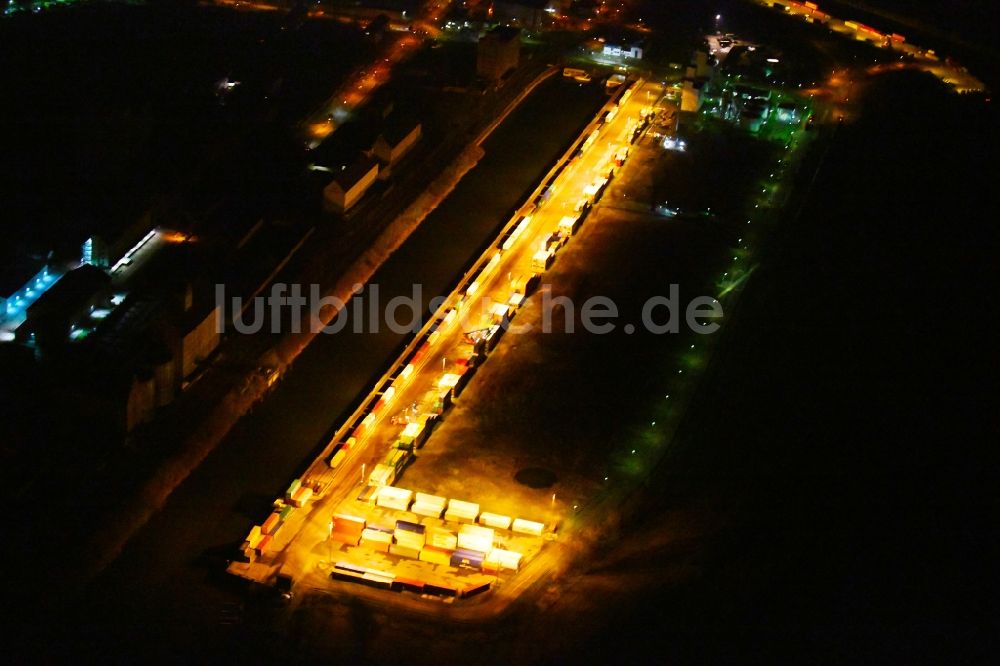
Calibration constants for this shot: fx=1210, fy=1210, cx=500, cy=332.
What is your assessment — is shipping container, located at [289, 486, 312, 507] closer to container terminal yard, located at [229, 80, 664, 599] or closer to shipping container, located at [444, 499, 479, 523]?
container terminal yard, located at [229, 80, 664, 599]

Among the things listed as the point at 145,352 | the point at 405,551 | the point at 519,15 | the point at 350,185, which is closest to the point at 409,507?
the point at 405,551

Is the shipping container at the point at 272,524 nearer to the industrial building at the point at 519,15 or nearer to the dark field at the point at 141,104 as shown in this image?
the dark field at the point at 141,104

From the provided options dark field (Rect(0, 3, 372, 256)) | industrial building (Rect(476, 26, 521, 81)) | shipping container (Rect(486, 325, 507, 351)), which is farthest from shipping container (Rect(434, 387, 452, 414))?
industrial building (Rect(476, 26, 521, 81))

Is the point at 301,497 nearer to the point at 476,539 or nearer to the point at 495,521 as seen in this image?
the point at 476,539

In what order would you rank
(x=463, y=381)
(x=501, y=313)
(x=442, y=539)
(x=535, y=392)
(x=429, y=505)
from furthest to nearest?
(x=501, y=313)
(x=463, y=381)
(x=535, y=392)
(x=429, y=505)
(x=442, y=539)

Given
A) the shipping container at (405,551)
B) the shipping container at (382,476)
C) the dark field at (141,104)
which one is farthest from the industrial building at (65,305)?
the shipping container at (405,551)

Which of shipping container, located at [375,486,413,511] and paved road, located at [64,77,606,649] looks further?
shipping container, located at [375,486,413,511]
